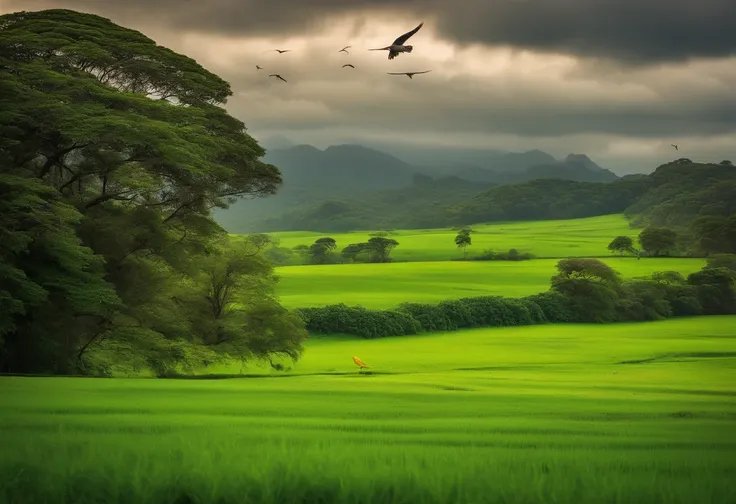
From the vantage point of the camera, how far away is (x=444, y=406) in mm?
24812

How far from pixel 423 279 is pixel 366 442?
110m

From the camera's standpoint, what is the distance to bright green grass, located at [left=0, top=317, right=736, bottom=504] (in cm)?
1166

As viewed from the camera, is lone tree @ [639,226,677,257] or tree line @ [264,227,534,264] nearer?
lone tree @ [639,226,677,257]

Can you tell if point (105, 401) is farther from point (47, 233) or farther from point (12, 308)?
point (47, 233)

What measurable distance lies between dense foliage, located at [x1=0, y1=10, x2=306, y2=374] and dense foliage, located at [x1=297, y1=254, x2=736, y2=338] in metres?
28.4

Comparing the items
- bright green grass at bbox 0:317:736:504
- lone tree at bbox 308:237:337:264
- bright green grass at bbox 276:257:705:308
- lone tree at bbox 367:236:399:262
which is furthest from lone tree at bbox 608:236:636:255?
bright green grass at bbox 0:317:736:504

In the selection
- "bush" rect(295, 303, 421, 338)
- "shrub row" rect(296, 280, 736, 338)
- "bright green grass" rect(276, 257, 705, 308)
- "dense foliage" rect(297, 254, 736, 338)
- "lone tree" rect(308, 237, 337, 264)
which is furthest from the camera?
"lone tree" rect(308, 237, 337, 264)

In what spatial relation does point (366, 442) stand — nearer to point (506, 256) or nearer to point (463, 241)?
point (506, 256)

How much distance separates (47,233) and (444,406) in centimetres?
1830

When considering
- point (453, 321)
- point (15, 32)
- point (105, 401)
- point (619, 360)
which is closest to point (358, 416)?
point (105, 401)

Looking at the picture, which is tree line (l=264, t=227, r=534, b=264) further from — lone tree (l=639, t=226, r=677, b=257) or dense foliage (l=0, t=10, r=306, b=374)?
dense foliage (l=0, t=10, r=306, b=374)

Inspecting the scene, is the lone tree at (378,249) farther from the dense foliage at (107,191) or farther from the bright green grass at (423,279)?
the dense foliage at (107,191)

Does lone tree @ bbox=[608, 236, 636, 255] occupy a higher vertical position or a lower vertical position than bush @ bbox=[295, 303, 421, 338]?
higher

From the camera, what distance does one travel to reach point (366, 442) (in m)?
16.0
